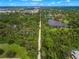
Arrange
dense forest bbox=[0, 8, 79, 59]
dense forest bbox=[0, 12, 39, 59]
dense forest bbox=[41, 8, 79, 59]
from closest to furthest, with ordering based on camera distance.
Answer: dense forest bbox=[41, 8, 79, 59] < dense forest bbox=[0, 8, 79, 59] < dense forest bbox=[0, 12, 39, 59]

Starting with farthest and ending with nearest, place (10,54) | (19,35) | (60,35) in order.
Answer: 1. (19,35)
2. (60,35)
3. (10,54)

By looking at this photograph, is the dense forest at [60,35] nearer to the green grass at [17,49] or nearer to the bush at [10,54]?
the green grass at [17,49]

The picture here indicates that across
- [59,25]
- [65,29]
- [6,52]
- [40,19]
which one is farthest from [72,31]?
[6,52]

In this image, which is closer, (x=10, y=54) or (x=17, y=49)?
(x=10, y=54)

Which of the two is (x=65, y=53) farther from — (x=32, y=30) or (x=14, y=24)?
(x=14, y=24)

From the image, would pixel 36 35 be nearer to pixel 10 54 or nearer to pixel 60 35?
pixel 60 35

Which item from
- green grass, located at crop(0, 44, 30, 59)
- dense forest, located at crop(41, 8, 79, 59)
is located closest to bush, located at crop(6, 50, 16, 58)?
green grass, located at crop(0, 44, 30, 59)

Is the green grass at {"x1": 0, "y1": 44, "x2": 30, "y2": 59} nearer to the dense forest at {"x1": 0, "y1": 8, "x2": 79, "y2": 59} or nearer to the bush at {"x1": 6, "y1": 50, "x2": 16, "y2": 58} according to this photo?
the dense forest at {"x1": 0, "y1": 8, "x2": 79, "y2": 59}

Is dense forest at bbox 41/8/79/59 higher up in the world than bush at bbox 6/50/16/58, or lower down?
higher up

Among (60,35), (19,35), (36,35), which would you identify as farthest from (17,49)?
(60,35)

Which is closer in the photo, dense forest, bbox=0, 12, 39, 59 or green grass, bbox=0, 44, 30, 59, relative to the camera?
green grass, bbox=0, 44, 30, 59

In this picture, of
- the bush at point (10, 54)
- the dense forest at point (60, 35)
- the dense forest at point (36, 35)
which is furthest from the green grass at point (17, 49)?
the dense forest at point (60, 35)

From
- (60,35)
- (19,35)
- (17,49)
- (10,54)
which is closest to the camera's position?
(10,54)
